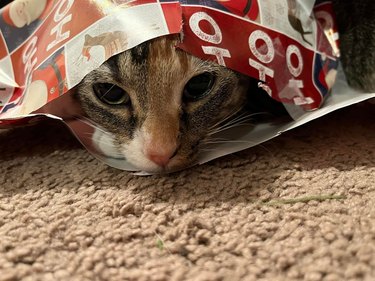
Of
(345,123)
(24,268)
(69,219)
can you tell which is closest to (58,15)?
(69,219)

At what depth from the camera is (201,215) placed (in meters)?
0.85

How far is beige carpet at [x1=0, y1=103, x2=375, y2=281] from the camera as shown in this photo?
708 millimetres

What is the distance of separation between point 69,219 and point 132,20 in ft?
1.21

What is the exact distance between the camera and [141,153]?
0.98m

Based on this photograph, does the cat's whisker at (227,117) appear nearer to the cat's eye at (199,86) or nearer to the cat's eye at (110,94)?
Result: the cat's eye at (199,86)

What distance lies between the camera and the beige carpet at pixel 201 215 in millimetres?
708

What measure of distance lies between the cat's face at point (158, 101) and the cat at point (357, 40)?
348 mm

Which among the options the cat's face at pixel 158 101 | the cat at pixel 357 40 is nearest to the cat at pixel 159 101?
the cat's face at pixel 158 101

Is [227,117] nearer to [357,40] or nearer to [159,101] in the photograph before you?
[159,101]

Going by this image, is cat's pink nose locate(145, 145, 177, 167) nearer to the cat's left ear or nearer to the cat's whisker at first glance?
A: the cat's whisker

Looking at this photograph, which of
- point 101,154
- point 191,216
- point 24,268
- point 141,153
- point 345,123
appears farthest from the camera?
point 345,123

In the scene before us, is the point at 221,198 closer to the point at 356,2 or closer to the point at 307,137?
the point at 307,137

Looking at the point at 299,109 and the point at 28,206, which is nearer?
the point at 28,206

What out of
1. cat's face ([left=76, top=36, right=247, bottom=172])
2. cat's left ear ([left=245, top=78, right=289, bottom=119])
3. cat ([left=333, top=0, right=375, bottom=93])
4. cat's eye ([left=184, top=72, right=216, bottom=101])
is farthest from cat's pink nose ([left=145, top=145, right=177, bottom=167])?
cat ([left=333, top=0, right=375, bottom=93])
